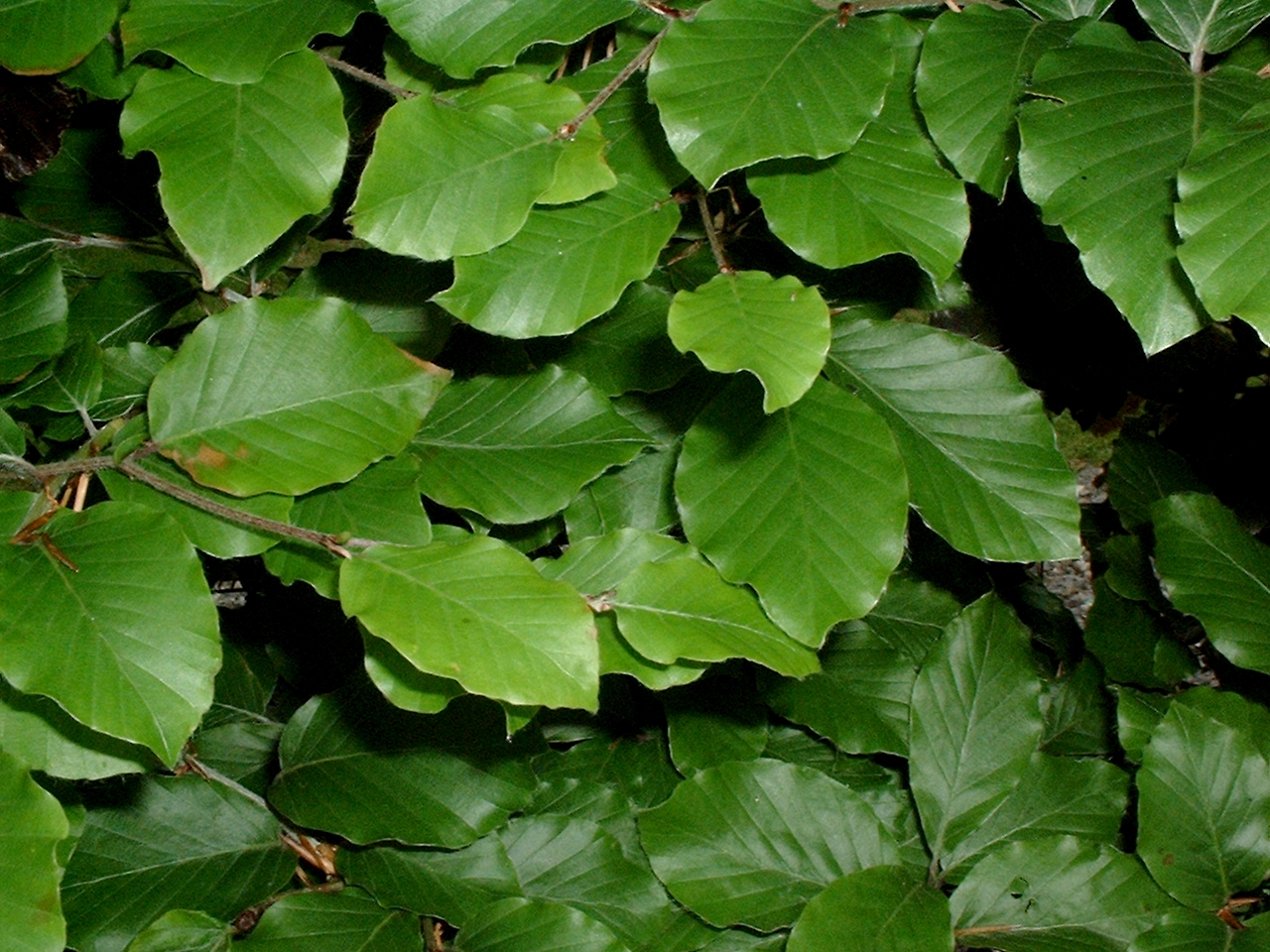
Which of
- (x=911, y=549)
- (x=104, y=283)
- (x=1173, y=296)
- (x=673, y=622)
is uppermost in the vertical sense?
(x=1173, y=296)

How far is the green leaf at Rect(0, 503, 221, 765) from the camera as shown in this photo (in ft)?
1.77

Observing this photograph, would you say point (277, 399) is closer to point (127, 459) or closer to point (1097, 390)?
point (127, 459)

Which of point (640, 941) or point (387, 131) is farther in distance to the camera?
point (640, 941)

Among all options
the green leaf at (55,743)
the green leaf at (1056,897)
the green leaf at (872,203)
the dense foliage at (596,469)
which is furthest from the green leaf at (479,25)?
the green leaf at (1056,897)

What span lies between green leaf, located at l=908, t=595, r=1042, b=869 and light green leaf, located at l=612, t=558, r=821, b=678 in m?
0.35

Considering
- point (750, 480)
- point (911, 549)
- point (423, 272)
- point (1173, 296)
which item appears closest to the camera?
point (1173, 296)

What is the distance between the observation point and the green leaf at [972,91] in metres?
0.63

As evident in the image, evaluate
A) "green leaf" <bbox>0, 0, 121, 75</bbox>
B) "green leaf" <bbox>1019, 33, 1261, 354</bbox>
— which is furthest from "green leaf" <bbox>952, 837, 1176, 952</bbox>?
"green leaf" <bbox>0, 0, 121, 75</bbox>

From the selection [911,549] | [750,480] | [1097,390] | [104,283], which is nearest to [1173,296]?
[750,480]

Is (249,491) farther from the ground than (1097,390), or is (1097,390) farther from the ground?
(249,491)

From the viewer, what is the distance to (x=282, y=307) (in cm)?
66

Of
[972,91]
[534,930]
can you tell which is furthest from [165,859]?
[972,91]

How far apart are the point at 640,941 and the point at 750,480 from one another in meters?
0.45

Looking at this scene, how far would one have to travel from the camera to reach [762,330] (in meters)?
0.54
